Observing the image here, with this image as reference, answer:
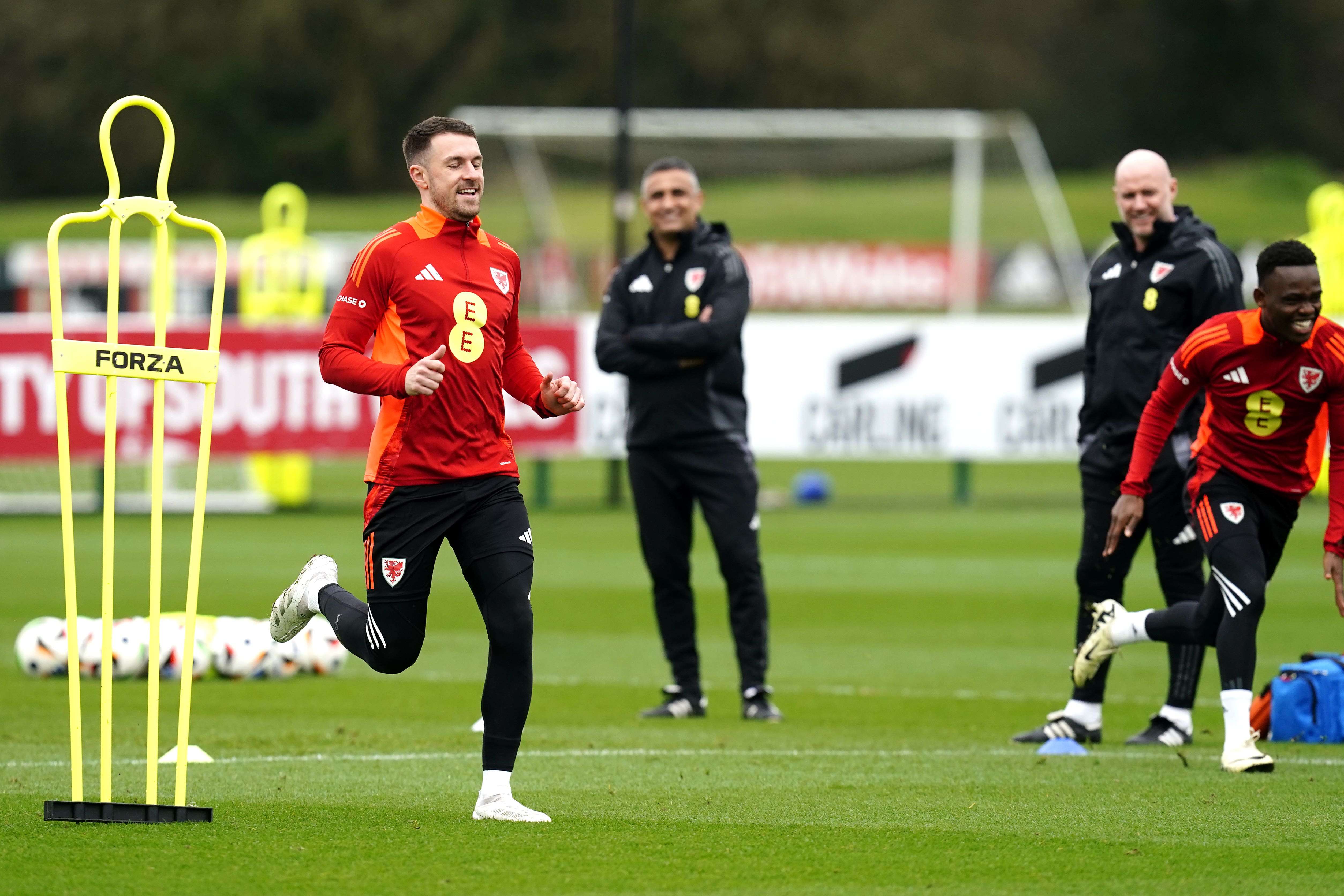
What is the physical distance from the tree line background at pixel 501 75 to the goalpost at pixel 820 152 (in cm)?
2124

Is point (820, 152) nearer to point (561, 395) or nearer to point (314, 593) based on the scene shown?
point (314, 593)

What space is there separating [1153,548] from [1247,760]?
1.35 m

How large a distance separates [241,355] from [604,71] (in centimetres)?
3637

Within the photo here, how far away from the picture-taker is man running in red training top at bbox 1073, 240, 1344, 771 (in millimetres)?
7617

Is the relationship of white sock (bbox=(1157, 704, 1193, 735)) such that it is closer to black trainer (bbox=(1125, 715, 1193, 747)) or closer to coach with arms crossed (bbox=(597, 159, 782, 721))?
black trainer (bbox=(1125, 715, 1193, 747))

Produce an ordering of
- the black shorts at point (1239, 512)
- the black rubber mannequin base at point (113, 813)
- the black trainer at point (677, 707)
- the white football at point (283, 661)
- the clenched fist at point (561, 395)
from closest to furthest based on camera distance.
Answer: the black rubber mannequin base at point (113, 813) → the clenched fist at point (561, 395) → the black shorts at point (1239, 512) → the black trainer at point (677, 707) → the white football at point (283, 661)

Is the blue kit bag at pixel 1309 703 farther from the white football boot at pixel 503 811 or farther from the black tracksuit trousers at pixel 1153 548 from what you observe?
the white football boot at pixel 503 811

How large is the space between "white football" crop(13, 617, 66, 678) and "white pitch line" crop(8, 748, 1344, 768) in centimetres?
276

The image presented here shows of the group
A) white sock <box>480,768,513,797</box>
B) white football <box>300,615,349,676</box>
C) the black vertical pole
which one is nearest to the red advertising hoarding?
the black vertical pole

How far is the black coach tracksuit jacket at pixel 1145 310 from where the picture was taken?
342 inches

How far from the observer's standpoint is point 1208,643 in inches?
316

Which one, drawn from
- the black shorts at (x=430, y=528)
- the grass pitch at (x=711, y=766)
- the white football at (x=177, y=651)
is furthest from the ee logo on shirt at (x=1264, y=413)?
the white football at (x=177, y=651)

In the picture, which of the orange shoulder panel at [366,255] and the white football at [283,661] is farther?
the white football at [283,661]

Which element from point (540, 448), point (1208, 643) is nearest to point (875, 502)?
point (540, 448)
